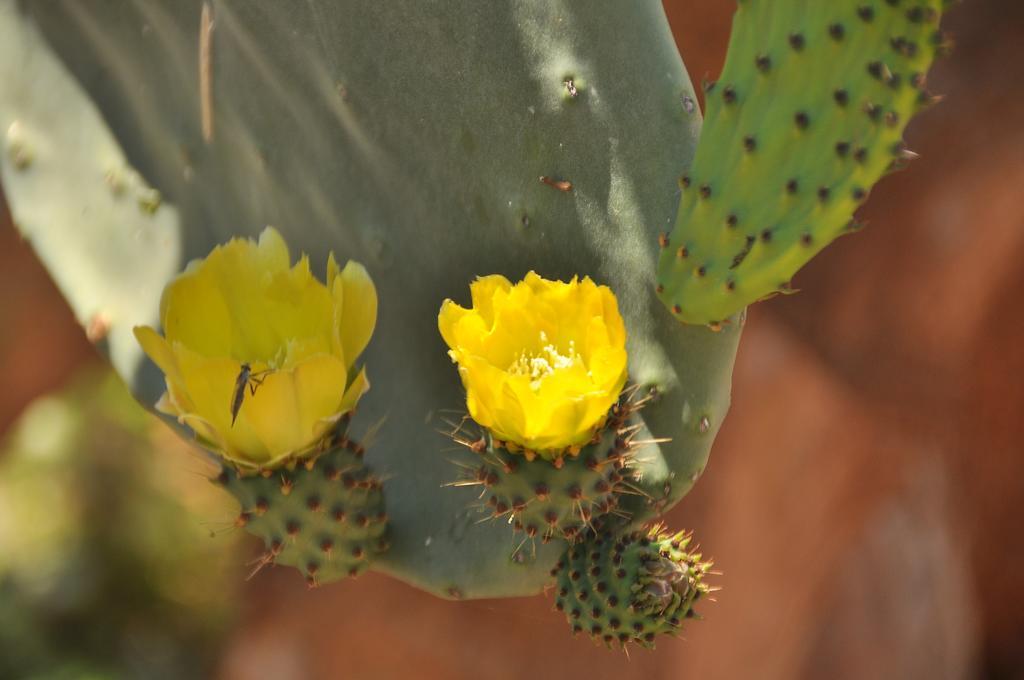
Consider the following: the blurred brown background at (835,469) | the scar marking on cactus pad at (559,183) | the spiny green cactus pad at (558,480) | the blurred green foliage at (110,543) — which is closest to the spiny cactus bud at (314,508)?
the spiny green cactus pad at (558,480)

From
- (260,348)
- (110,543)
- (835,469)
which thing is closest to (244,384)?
(260,348)

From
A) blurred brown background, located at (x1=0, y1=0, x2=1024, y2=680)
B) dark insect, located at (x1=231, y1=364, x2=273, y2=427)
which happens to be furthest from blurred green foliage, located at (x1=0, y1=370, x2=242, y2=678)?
dark insect, located at (x1=231, y1=364, x2=273, y2=427)

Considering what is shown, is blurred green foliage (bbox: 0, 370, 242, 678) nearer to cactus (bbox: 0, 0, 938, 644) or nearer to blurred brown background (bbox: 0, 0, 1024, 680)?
blurred brown background (bbox: 0, 0, 1024, 680)

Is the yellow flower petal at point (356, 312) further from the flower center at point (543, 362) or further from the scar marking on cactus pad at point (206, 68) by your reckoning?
the scar marking on cactus pad at point (206, 68)

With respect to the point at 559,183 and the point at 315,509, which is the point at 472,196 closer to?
the point at 559,183

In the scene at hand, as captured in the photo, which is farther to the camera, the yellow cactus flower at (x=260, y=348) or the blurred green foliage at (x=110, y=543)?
the blurred green foliage at (x=110, y=543)

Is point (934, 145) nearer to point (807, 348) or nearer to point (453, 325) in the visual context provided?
point (807, 348)

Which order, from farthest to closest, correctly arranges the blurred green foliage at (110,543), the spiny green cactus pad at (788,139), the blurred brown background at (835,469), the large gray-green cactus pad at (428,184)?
the blurred green foliage at (110,543)
the blurred brown background at (835,469)
the large gray-green cactus pad at (428,184)
the spiny green cactus pad at (788,139)
